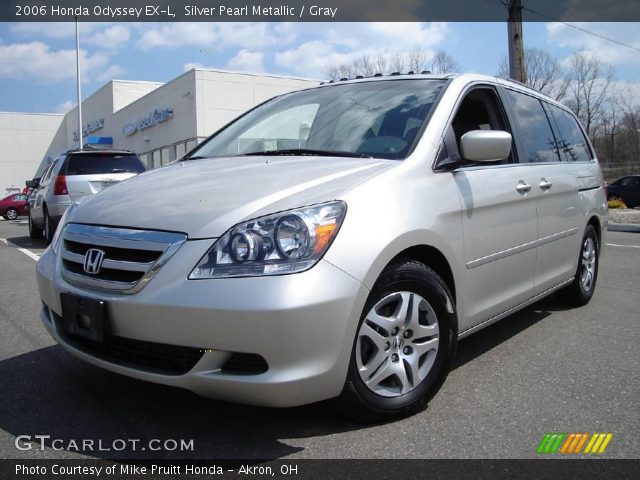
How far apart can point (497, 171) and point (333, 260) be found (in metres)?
1.59

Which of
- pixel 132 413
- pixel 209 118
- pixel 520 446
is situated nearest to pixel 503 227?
pixel 520 446

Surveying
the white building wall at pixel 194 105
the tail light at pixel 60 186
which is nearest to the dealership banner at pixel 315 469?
the tail light at pixel 60 186

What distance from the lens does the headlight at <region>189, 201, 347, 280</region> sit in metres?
2.27

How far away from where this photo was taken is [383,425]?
2666 mm

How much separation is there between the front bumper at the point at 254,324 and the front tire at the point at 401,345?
0.50 feet

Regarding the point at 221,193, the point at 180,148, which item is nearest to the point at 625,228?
the point at 221,193

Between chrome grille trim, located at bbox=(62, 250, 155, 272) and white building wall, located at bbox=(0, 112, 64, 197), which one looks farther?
white building wall, located at bbox=(0, 112, 64, 197)

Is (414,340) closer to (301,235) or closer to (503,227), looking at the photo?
(301,235)

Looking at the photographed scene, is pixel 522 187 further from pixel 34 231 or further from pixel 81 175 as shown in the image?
pixel 34 231

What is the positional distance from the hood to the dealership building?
519 inches

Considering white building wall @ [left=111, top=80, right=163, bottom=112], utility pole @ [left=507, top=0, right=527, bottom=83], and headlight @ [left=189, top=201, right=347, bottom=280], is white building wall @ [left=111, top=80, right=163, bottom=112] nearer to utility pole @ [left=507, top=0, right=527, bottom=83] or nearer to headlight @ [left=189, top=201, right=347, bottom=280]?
utility pole @ [left=507, top=0, right=527, bottom=83]

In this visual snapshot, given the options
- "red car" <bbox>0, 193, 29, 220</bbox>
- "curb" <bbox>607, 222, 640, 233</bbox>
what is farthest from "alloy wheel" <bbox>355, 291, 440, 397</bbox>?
"red car" <bbox>0, 193, 29, 220</bbox>

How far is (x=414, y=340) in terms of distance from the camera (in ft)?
9.02

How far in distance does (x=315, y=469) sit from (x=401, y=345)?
0.70 metres
